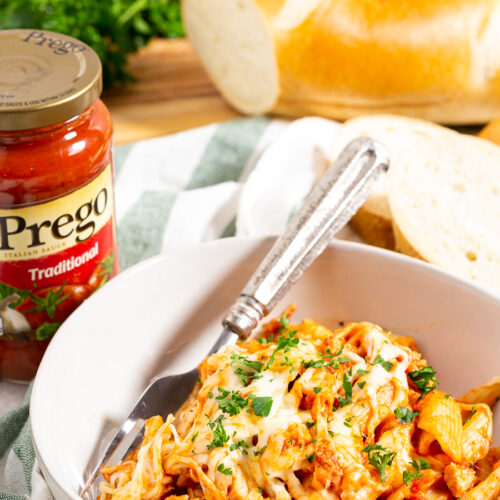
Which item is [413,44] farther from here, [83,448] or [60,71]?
[83,448]

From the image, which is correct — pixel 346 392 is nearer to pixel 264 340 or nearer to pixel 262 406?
pixel 262 406

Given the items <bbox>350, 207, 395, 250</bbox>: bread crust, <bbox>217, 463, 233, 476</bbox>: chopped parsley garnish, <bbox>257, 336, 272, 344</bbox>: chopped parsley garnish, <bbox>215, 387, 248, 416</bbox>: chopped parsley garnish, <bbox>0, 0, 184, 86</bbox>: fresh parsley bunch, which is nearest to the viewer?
<bbox>217, 463, 233, 476</bbox>: chopped parsley garnish

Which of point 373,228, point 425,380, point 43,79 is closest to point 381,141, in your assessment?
point 373,228

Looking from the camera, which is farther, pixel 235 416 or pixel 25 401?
A: pixel 25 401

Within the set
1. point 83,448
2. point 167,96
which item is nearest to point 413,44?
point 167,96

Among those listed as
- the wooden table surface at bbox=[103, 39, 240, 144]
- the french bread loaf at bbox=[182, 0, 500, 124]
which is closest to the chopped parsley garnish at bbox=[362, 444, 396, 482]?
the french bread loaf at bbox=[182, 0, 500, 124]

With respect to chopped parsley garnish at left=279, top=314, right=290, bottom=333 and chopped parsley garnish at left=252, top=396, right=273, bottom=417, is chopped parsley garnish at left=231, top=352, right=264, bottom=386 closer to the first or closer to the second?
chopped parsley garnish at left=252, top=396, right=273, bottom=417

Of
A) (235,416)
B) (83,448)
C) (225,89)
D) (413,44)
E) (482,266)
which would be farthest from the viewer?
(225,89)
